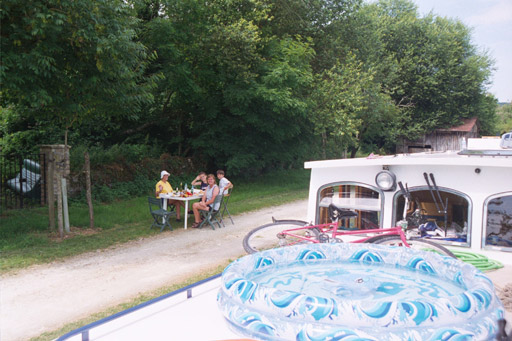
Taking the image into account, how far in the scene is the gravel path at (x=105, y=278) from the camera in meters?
5.68

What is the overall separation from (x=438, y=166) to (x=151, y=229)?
7.12 metres

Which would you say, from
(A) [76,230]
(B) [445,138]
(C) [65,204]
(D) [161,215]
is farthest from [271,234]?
(B) [445,138]

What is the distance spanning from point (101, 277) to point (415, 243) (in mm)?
5270

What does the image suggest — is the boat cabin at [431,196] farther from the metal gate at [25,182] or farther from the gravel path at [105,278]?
the metal gate at [25,182]

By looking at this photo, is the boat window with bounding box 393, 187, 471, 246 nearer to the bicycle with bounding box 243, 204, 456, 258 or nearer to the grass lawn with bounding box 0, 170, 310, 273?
the bicycle with bounding box 243, 204, 456, 258

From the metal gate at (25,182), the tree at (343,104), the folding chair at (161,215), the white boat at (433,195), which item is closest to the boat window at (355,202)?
the white boat at (433,195)

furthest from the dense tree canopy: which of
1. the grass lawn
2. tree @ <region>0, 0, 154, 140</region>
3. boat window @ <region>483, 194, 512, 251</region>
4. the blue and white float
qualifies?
boat window @ <region>483, 194, 512, 251</region>

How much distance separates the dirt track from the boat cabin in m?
2.62

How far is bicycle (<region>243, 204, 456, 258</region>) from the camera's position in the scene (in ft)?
21.2

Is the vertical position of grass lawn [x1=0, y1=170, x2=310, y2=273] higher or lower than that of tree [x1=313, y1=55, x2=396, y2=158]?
lower

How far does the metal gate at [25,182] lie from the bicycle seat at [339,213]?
9141 millimetres

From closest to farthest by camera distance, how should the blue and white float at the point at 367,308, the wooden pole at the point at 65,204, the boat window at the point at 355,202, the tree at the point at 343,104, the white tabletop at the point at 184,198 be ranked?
the blue and white float at the point at 367,308
the boat window at the point at 355,202
the wooden pole at the point at 65,204
the white tabletop at the point at 184,198
the tree at the point at 343,104

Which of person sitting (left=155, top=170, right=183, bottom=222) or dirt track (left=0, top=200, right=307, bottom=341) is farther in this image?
person sitting (left=155, top=170, right=183, bottom=222)

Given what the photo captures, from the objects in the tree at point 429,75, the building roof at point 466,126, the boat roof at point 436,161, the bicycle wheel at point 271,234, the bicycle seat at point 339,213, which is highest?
the tree at point 429,75
